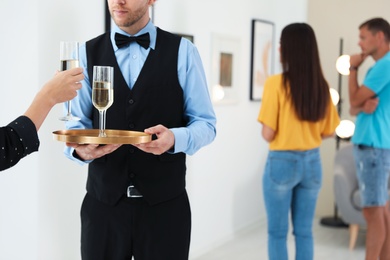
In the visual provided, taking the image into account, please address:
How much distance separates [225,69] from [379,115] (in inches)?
58.7

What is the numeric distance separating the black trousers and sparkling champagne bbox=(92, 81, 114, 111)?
0.40 m

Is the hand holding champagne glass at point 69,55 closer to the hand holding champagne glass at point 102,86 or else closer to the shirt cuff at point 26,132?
the hand holding champagne glass at point 102,86

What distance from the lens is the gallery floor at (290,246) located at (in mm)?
4830

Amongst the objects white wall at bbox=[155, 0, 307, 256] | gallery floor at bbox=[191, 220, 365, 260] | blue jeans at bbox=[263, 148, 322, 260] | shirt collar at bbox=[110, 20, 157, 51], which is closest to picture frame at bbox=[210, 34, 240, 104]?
white wall at bbox=[155, 0, 307, 256]

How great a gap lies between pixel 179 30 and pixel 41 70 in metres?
1.48

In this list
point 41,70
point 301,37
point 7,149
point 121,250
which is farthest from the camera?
point 301,37

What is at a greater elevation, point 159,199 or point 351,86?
point 351,86

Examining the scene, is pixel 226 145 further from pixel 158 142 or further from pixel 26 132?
pixel 26 132

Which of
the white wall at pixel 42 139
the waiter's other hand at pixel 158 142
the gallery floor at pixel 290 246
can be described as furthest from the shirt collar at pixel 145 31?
the gallery floor at pixel 290 246

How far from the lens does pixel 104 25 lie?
3.52 m

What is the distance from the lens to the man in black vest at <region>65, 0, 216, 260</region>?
2.23 meters

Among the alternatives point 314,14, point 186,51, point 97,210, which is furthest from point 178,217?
point 314,14

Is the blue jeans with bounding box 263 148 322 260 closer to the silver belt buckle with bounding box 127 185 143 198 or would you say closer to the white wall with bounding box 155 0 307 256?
the white wall with bounding box 155 0 307 256

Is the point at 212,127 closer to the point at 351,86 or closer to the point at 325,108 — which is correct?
the point at 325,108
